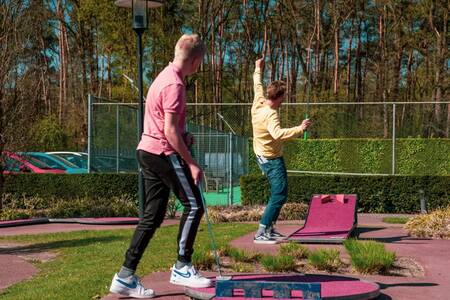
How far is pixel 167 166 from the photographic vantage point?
4871mm

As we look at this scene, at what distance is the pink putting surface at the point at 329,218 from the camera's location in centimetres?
841

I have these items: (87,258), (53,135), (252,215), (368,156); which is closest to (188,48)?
(87,258)

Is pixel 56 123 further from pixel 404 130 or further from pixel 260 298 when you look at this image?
pixel 260 298

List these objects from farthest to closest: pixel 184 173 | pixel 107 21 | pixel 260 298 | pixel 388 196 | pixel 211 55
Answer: pixel 211 55 → pixel 107 21 → pixel 388 196 → pixel 184 173 → pixel 260 298

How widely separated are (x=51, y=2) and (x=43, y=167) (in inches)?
740

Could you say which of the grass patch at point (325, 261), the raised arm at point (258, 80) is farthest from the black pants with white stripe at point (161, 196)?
the raised arm at point (258, 80)

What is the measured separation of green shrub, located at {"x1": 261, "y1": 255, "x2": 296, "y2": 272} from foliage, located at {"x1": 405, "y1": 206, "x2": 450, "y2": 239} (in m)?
3.92

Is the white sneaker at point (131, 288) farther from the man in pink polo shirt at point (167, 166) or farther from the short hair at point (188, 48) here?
the short hair at point (188, 48)

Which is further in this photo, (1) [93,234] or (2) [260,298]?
(1) [93,234]

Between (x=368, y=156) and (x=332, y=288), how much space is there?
2094 centimetres

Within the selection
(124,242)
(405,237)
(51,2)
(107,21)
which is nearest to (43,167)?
(107,21)

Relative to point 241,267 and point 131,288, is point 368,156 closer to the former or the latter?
point 241,267

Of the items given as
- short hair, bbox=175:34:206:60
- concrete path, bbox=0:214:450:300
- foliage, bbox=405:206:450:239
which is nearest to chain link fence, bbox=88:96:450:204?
concrete path, bbox=0:214:450:300

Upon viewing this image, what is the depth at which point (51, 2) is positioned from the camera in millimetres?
36750
